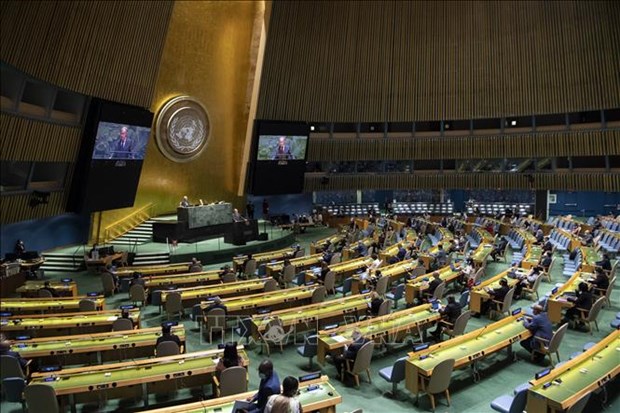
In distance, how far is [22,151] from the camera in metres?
14.2

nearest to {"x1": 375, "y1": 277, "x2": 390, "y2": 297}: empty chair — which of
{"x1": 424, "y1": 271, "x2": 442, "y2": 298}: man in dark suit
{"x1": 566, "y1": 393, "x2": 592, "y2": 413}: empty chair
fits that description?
{"x1": 424, "y1": 271, "x2": 442, "y2": 298}: man in dark suit

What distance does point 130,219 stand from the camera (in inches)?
876

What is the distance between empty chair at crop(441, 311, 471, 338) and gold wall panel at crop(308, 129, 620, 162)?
64.8 feet

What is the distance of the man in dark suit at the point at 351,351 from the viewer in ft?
24.8

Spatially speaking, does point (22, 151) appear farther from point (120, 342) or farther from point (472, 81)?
point (472, 81)

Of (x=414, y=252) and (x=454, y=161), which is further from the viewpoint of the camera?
(x=454, y=161)

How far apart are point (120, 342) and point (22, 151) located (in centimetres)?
919

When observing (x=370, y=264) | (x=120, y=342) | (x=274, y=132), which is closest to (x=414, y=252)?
(x=370, y=264)

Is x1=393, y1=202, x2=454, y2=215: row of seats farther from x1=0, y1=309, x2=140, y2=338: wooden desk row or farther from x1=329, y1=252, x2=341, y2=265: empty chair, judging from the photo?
x1=0, y1=309, x2=140, y2=338: wooden desk row

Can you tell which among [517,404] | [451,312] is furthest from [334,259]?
[517,404]

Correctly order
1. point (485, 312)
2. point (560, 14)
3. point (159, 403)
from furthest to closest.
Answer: point (560, 14) < point (485, 312) < point (159, 403)

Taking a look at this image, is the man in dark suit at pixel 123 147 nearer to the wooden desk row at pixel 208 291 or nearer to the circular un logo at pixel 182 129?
the circular un logo at pixel 182 129

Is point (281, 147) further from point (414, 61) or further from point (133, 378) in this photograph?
point (133, 378)

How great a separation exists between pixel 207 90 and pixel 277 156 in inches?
211
